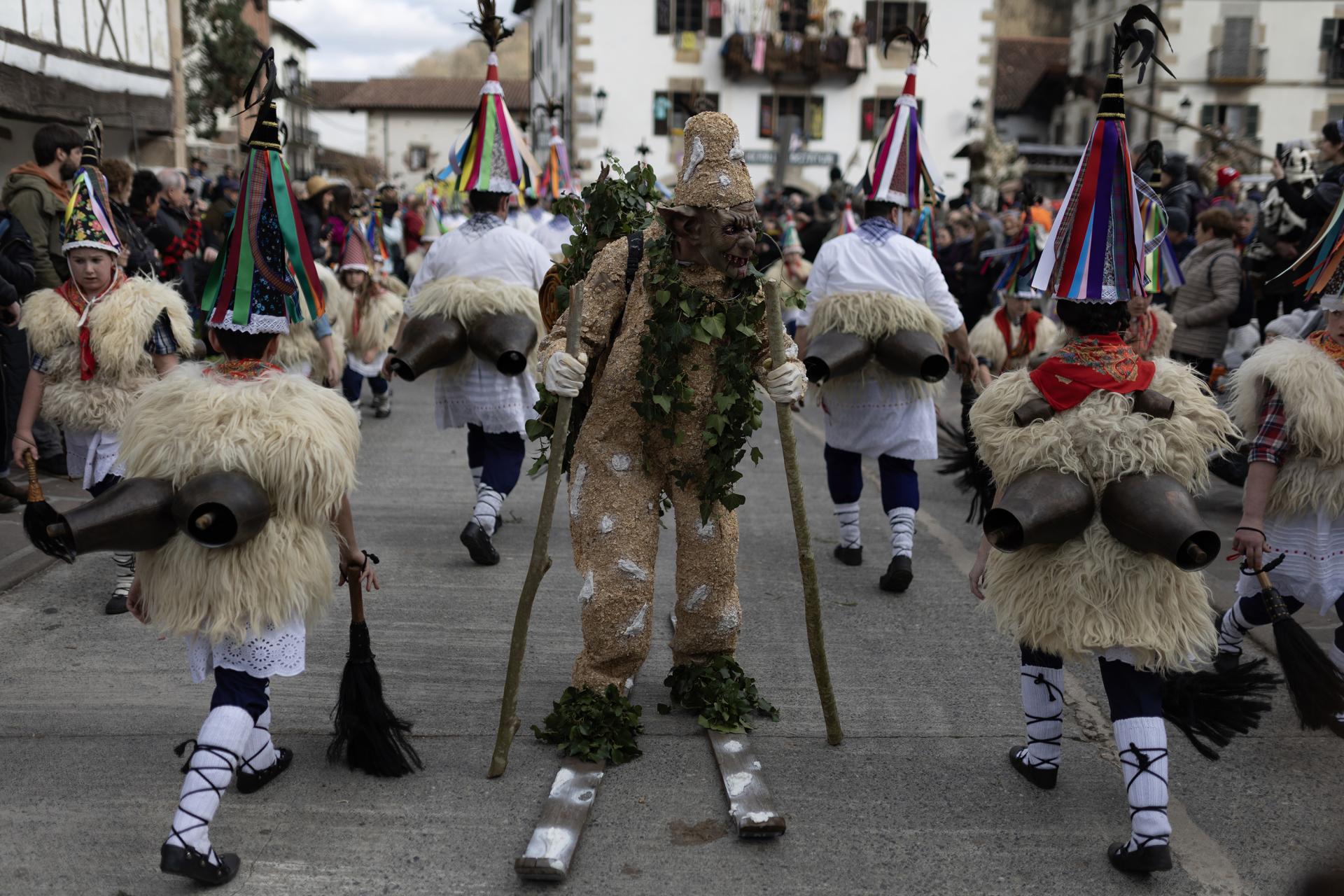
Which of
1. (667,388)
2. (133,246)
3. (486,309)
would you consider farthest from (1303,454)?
(133,246)

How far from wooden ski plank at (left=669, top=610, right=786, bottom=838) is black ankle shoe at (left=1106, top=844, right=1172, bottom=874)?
0.97 metres

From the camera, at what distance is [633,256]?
13.4 feet

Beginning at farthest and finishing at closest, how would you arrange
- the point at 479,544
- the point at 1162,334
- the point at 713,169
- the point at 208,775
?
1. the point at 1162,334
2. the point at 479,544
3. the point at 713,169
4. the point at 208,775

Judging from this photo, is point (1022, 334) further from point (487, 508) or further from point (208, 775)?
point (208, 775)

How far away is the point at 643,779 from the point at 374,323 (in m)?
7.06

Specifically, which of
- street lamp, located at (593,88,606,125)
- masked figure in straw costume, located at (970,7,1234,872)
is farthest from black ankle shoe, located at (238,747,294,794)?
street lamp, located at (593,88,606,125)

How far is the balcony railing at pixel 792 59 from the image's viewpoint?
3731 cm

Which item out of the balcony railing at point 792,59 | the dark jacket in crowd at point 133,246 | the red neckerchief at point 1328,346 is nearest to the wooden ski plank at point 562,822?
the red neckerchief at point 1328,346

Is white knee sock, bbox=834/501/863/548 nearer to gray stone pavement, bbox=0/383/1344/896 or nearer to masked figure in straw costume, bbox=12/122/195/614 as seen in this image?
gray stone pavement, bbox=0/383/1344/896

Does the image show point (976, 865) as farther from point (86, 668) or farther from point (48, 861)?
point (86, 668)

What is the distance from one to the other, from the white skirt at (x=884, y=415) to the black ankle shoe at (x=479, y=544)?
6.65 feet

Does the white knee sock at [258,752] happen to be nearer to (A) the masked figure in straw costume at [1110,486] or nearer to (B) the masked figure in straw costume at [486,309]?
(A) the masked figure in straw costume at [1110,486]

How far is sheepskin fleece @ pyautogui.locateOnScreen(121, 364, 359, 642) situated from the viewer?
3352 mm

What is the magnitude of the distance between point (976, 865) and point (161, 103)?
15.4m
